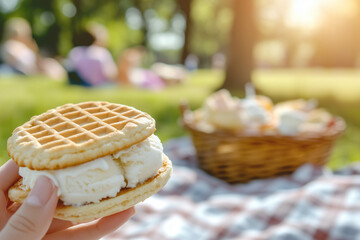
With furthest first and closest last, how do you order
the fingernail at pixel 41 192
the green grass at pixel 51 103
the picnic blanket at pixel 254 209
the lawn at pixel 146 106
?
the green grass at pixel 51 103
the lawn at pixel 146 106
the picnic blanket at pixel 254 209
the fingernail at pixel 41 192

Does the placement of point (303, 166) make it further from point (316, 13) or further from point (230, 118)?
point (316, 13)

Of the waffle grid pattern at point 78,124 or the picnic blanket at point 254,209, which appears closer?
the waffle grid pattern at point 78,124

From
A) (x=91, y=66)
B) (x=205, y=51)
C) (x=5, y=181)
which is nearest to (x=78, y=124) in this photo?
(x=5, y=181)

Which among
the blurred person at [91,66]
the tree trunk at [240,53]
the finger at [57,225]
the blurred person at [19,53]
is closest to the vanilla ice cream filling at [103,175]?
the finger at [57,225]

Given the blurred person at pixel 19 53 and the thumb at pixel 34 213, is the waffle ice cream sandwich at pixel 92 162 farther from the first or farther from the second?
the blurred person at pixel 19 53

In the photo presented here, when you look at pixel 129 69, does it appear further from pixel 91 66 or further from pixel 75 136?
pixel 75 136

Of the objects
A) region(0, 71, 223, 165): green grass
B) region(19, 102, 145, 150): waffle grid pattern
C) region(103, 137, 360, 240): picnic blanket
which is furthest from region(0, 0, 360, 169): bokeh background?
region(19, 102, 145, 150): waffle grid pattern

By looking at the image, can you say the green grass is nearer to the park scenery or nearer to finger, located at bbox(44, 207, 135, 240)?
the park scenery
